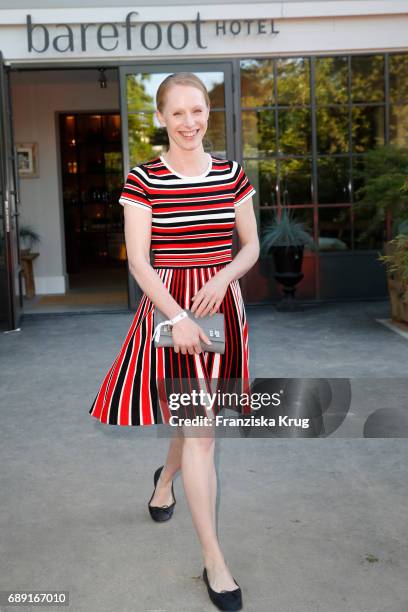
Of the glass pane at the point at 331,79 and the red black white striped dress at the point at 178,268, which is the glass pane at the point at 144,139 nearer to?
the glass pane at the point at 331,79

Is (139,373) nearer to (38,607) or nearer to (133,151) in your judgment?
(38,607)

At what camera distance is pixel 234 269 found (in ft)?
7.47

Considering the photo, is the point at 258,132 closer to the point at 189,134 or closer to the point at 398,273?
the point at 398,273

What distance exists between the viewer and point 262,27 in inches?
306

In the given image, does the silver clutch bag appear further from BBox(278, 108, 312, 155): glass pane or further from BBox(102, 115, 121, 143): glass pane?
Result: BBox(102, 115, 121, 143): glass pane

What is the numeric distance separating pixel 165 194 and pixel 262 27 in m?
6.08

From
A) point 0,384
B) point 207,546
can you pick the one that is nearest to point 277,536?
point 207,546

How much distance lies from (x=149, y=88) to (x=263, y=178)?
1.46 m

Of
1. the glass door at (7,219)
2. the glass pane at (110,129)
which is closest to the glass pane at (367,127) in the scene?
the glass door at (7,219)

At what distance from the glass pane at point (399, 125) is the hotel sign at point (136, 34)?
150cm

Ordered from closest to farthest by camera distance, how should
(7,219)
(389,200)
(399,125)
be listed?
1. (7,219)
2. (389,200)
3. (399,125)

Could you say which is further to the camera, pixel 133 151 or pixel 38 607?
pixel 133 151

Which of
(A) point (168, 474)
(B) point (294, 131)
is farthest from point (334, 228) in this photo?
A: (A) point (168, 474)

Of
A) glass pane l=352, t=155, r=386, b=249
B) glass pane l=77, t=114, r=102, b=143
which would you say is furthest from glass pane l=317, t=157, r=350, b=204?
glass pane l=77, t=114, r=102, b=143
